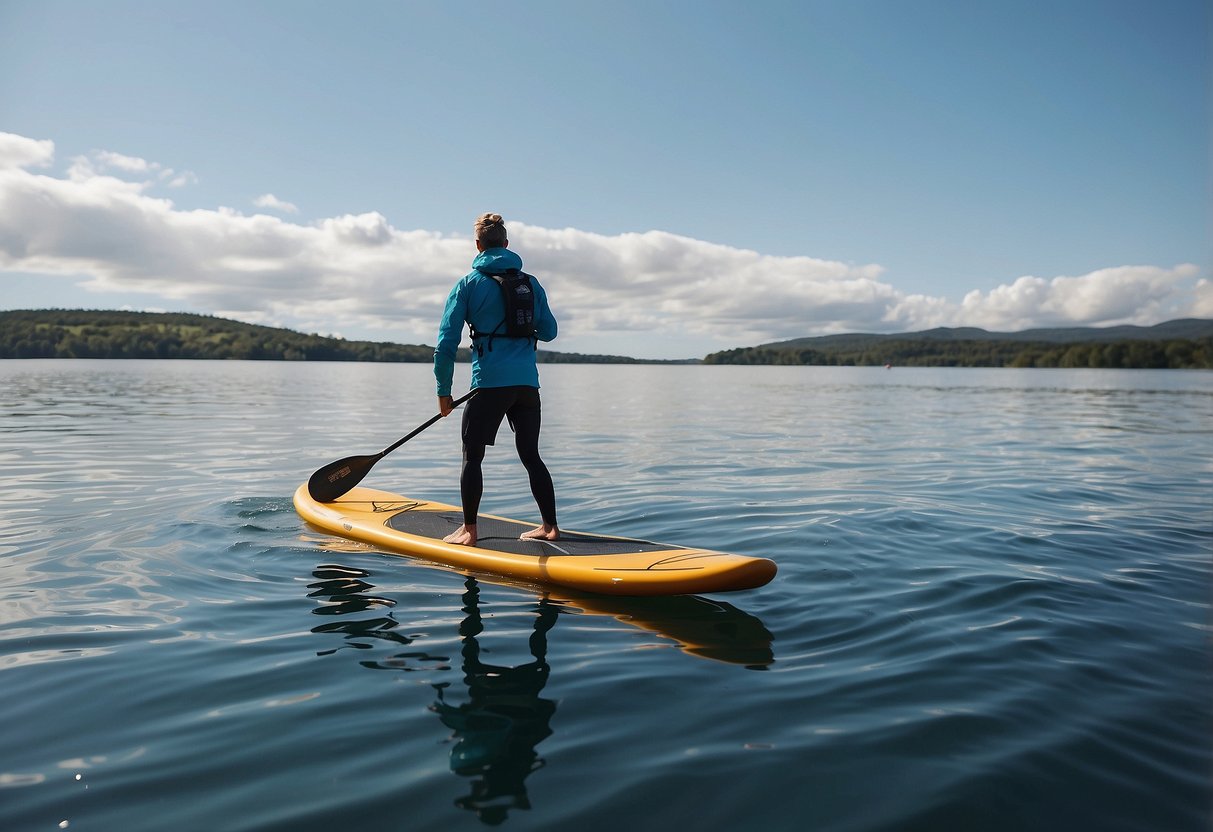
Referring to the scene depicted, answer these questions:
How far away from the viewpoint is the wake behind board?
5051 millimetres

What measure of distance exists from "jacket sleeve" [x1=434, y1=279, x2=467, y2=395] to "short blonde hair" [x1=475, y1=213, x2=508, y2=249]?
0.44 m

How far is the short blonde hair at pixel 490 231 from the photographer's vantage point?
243 inches

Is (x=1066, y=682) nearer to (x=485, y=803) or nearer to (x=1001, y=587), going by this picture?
(x=1001, y=587)

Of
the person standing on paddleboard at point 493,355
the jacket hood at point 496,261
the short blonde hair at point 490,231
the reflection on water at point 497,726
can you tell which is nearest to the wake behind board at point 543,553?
the person standing on paddleboard at point 493,355

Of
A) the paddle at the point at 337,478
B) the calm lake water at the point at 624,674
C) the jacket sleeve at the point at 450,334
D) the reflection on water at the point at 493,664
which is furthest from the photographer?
the paddle at the point at 337,478

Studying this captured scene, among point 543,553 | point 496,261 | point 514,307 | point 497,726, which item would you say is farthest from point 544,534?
point 497,726

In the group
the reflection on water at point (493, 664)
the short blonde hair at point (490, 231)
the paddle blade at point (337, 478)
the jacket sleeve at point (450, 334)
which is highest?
the short blonde hair at point (490, 231)

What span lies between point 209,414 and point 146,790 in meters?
20.7

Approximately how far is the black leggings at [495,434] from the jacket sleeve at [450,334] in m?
0.32

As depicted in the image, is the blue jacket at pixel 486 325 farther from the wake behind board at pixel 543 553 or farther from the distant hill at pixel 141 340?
the distant hill at pixel 141 340

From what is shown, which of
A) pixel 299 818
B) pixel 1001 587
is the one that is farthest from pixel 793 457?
pixel 299 818

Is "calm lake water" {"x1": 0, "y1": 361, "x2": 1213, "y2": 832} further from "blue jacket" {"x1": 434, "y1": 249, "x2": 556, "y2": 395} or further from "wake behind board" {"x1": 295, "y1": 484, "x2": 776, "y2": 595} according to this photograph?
"blue jacket" {"x1": 434, "y1": 249, "x2": 556, "y2": 395}

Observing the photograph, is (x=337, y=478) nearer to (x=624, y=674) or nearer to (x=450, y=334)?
(x=450, y=334)

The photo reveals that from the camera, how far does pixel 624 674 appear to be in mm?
3916
